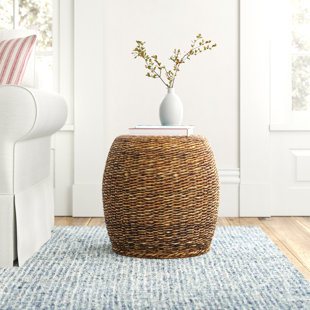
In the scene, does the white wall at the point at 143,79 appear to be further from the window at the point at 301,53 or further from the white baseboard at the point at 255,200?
the window at the point at 301,53

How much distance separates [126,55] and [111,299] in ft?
5.60

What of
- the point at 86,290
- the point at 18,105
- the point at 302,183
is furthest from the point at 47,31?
the point at 86,290

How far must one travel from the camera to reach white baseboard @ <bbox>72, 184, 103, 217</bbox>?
117 inches

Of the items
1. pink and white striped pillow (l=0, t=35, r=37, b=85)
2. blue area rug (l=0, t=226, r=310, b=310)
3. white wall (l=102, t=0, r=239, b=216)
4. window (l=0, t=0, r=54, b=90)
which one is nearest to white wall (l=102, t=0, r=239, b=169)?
white wall (l=102, t=0, r=239, b=216)

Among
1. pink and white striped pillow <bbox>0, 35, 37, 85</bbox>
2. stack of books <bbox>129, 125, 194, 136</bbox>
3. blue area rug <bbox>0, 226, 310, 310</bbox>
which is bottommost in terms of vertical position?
blue area rug <bbox>0, 226, 310, 310</bbox>

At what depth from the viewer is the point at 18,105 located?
1820 millimetres

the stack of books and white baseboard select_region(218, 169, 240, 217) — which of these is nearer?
the stack of books

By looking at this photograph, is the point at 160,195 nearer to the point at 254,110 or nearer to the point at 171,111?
the point at 171,111

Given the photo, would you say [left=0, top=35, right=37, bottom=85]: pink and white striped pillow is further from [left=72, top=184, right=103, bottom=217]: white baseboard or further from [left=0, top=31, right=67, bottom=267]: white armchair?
[left=72, top=184, right=103, bottom=217]: white baseboard

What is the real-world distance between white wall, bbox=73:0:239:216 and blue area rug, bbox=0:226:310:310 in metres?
0.79

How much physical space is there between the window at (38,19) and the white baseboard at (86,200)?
24.7 inches

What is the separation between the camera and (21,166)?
1.95m

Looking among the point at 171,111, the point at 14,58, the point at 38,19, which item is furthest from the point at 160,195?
the point at 38,19

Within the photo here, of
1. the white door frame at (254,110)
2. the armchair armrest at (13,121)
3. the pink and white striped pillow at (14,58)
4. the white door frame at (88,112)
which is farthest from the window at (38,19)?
the armchair armrest at (13,121)
